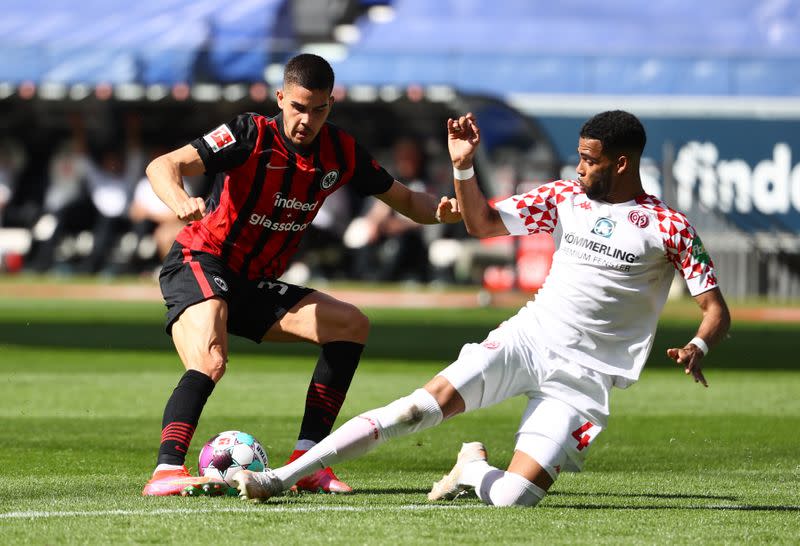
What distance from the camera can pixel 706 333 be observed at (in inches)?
240

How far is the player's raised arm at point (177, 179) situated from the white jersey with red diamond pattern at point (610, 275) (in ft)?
4.62

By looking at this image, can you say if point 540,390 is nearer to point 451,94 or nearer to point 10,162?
point 451,94

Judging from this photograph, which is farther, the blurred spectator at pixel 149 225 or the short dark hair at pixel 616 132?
the blurred spectator at pixel 149 225

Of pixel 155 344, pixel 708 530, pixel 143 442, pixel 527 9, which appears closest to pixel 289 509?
pixel 708 530

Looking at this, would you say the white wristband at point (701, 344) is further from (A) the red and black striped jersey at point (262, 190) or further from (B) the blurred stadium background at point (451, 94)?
(B) the blurred stadium background at point (451, 94)

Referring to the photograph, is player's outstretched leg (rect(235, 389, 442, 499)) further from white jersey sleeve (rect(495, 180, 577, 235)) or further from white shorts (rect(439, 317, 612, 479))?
white jersey sleeve (rect(495, 180, 577, 235))

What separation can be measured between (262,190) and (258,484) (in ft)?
5.39

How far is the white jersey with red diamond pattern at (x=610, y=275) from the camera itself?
633 centimetres

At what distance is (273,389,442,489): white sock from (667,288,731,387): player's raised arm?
1.05 metres

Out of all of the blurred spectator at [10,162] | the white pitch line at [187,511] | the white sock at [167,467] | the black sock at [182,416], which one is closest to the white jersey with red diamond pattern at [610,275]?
the white pitch line at [187,511]

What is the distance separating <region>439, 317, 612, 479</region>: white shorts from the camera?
20.4 feet

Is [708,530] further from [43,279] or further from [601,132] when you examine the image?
[43,279]

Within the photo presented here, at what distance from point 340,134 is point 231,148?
2.15 ft

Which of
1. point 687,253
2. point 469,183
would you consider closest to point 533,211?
point 469,183
